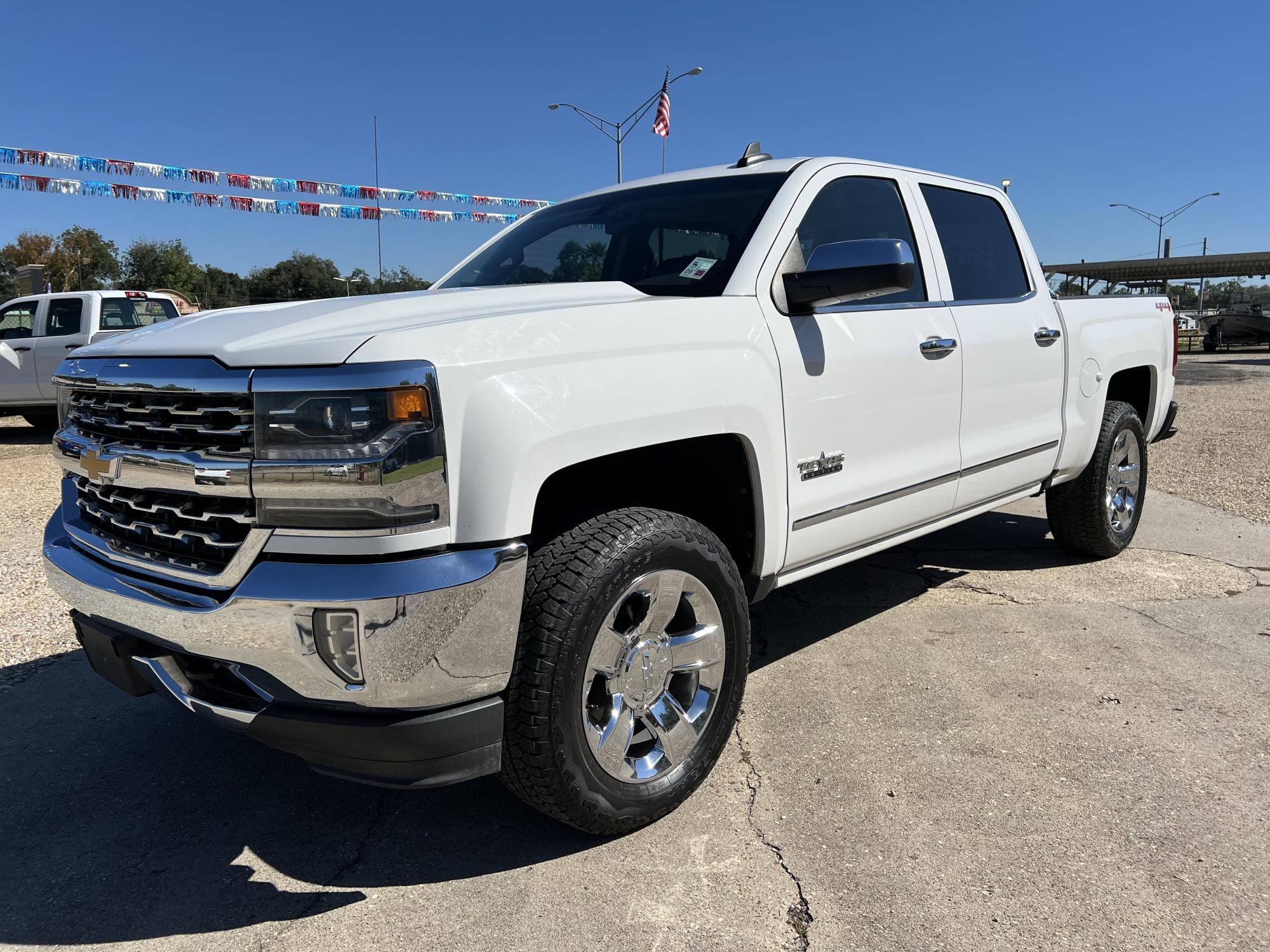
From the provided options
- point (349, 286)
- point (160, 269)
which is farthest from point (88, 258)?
point (349, 286)

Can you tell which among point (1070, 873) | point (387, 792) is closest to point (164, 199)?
point (387, 792)

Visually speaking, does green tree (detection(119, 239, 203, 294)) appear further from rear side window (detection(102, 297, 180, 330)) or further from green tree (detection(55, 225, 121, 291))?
rear side window (detection(102, 297, 180, 330))


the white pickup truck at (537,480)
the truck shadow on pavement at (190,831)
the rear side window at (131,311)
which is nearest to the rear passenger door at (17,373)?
the rear side window at (131,311)

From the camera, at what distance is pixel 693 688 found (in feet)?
8.73

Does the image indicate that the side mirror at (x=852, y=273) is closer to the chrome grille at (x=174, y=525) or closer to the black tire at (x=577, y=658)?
the black tire at (x=577, y=658)

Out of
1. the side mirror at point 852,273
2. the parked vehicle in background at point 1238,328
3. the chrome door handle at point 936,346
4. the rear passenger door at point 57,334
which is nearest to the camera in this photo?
the side mirror at point 852,273

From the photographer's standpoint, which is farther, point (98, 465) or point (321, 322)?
point (98, 465)

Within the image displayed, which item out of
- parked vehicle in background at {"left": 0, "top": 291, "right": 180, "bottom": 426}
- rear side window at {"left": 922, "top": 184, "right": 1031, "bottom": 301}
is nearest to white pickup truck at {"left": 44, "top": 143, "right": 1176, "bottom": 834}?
rear side window at {"left": 922, "top": 184, "right": 1031, "bottom": 301}

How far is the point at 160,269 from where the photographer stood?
5491 cm

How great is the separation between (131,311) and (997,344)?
12.1 metres

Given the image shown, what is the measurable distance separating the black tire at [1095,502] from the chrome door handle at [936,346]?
1.74 m

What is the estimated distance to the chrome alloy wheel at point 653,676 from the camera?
2.36 meters

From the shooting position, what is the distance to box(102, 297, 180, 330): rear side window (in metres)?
11.9

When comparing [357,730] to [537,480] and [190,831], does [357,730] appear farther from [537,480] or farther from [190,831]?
[190,831]
